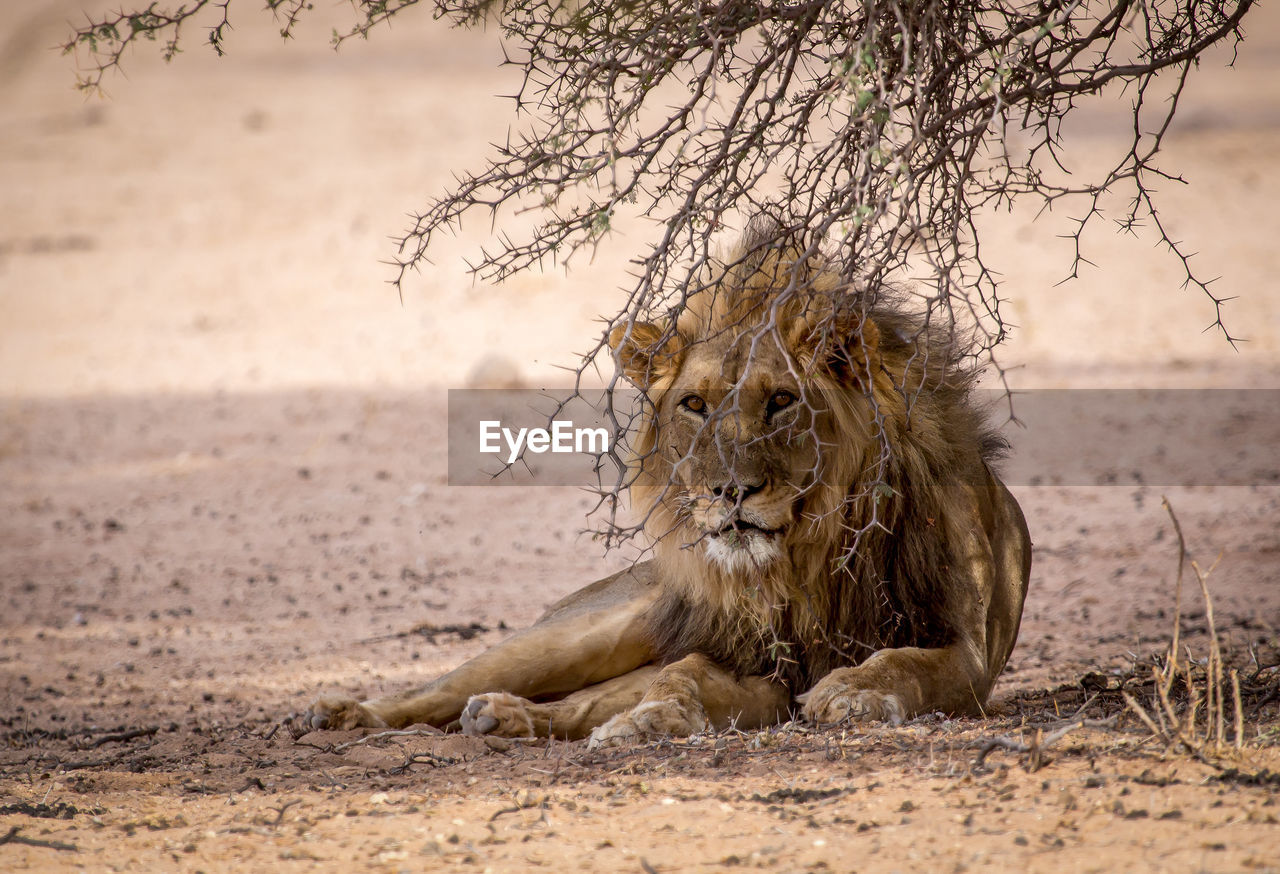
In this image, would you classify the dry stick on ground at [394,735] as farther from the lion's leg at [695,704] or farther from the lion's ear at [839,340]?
the lion's ear at [839,340]

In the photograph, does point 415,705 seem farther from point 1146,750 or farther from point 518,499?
point 518,499

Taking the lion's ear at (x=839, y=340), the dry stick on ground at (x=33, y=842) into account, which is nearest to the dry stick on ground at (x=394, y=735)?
the dry stick on ground at (x=33, y=842)

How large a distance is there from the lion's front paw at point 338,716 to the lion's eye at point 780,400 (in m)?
1.81

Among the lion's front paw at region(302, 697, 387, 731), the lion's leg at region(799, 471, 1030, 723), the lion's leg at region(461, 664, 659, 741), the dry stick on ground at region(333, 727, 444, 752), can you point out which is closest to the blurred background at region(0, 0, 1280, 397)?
the lion's leg at region(799, 471, 1030, 723)

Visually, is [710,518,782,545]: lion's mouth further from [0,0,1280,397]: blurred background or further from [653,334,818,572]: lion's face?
[0,0,1280,397]: blurred background

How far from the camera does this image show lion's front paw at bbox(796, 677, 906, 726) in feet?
12.9

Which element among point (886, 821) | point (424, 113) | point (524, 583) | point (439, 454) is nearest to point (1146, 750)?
point (886, 821)

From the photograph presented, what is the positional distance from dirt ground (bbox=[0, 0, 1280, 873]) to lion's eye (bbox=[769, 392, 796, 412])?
98 cm

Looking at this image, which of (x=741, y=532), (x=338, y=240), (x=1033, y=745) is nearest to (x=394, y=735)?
(x=741, y=532)

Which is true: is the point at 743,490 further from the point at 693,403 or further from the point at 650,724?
the point at 650,724

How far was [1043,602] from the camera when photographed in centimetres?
715

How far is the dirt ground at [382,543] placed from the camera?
10.0 ft

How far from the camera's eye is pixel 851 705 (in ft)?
12.9

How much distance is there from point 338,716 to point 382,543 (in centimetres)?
453
